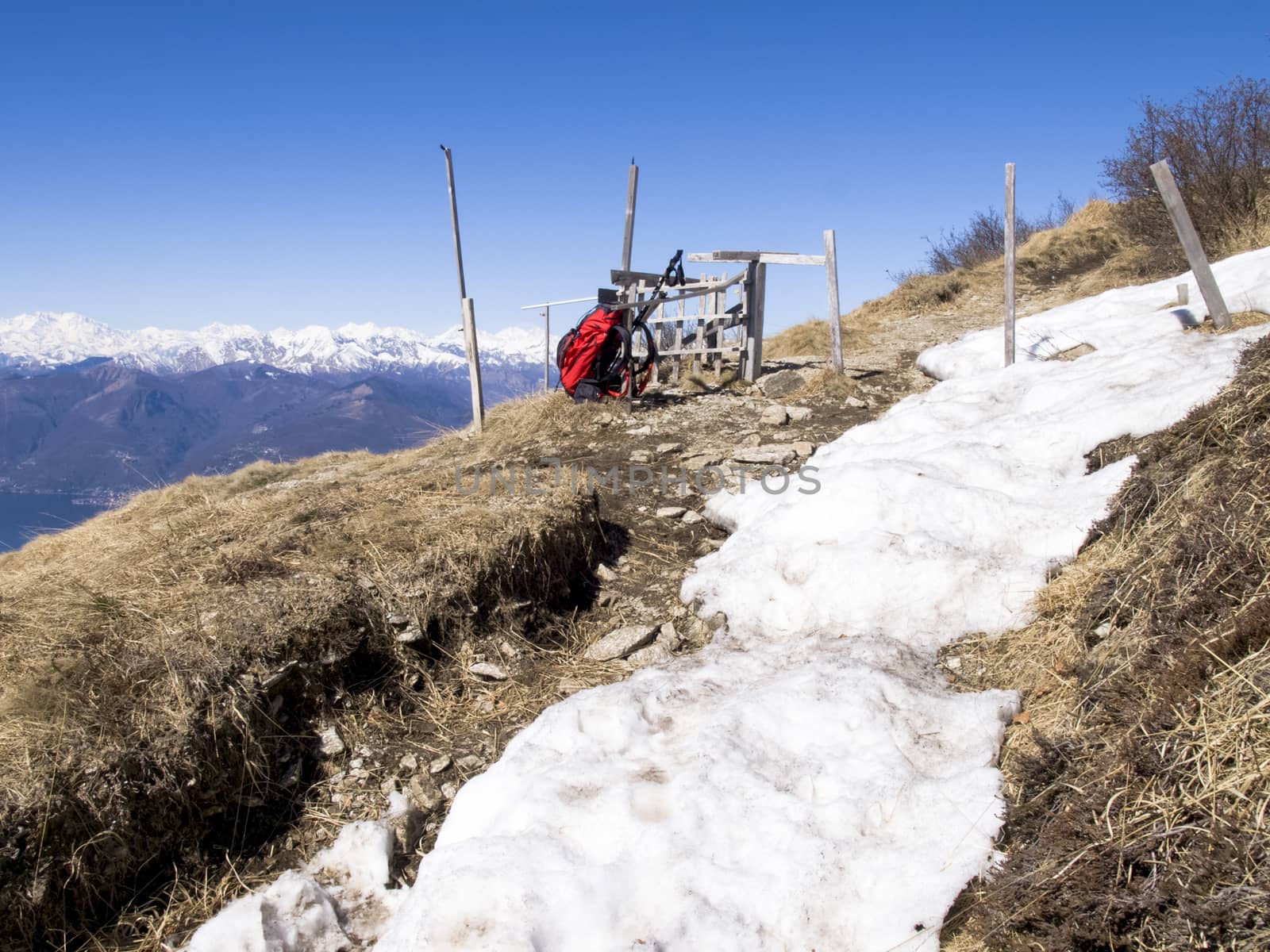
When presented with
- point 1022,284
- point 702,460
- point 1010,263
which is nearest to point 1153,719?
point 702,460

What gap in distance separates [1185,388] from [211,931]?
19.8 ft

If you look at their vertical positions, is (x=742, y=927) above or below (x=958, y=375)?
below

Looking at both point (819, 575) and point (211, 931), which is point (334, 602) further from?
point (819, 575)

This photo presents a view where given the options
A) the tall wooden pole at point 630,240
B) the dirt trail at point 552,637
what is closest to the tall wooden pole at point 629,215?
the tall wooden pole at point 630,240

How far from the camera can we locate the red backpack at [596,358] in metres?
9.26

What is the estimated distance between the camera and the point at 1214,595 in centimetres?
273

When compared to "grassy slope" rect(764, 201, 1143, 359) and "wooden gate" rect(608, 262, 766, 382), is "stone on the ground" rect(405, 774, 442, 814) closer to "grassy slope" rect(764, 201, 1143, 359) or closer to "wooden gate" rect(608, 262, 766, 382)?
"wooden gate" rect(608, 262, 766, 382)

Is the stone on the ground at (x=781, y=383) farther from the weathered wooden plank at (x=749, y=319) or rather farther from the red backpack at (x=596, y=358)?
the red backpack at (x=596, y=358)

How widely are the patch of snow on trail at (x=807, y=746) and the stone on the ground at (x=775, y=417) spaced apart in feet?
9.29

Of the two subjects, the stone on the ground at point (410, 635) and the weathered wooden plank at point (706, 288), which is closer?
the stone on the ground at point (410, 635)

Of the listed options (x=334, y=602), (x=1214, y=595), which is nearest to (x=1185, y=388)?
(x=1214, y=595)

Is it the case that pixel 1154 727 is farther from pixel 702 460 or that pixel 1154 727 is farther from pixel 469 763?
pixel 702 460

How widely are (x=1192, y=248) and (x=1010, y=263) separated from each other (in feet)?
5.07

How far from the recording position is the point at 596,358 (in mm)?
9297
